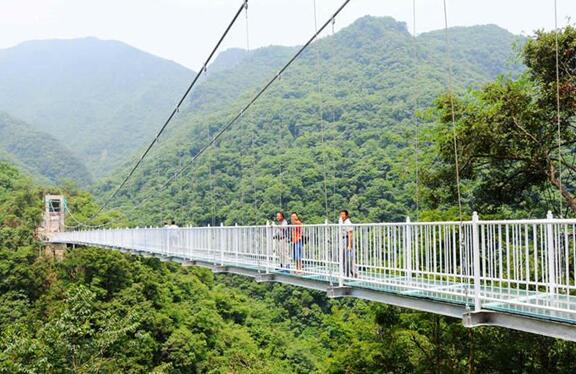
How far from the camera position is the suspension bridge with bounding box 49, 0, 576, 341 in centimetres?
374

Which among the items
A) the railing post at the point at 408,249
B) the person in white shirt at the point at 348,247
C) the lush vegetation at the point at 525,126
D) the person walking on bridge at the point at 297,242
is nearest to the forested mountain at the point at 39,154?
the lush vegetation at the point at 525,126

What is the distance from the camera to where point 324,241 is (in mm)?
6094

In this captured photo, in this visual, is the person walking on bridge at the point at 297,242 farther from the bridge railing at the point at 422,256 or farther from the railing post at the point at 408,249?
the railing post at the point at 408,249

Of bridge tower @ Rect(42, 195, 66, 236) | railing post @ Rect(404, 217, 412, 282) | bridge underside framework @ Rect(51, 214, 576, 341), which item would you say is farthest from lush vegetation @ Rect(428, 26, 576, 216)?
bridge tower @ Rect(42, 195, 66, 236)

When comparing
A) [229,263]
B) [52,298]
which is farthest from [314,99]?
[229,263]

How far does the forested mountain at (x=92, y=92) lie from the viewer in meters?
79.1

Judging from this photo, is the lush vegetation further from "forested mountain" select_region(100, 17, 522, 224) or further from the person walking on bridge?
the person walking on bridge

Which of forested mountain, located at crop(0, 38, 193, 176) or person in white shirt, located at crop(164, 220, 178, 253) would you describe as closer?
person in white shirt, located at crop(164, 220, 178, 253)

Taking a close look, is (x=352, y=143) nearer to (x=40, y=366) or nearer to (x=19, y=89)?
(x=40, y=366)

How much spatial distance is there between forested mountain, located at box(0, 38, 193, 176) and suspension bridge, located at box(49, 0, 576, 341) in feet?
205

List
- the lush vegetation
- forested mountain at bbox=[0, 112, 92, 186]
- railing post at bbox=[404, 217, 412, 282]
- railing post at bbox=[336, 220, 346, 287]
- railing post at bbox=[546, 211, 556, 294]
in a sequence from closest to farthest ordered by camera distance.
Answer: railing post at bbox=[546, 211, 556, 294] < railing post at bbox=[404, 217, 412, 282] < railing post at bbox=[336, 220, 346, 287] < the lush vegetation < forested mountain at bbox=[0, 112, 92, 186]

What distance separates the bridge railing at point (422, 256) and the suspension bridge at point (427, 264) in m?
0.01


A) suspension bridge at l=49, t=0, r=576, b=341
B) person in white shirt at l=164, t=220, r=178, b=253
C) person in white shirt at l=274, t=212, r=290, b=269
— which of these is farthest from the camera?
person in white shirt at l=164, t=220, r=178, b=253

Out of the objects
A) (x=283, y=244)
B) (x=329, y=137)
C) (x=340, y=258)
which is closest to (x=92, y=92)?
(x=329, y=137)
